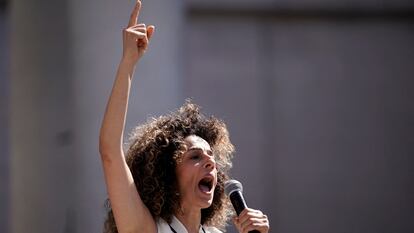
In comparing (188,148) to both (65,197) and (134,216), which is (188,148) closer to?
(134,216)

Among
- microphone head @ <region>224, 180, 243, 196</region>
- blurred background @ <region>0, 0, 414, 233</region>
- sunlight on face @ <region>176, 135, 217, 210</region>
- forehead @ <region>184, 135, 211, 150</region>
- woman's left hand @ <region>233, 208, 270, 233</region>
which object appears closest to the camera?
woman's left hand @ <region>233, 208, 270, 233</region>

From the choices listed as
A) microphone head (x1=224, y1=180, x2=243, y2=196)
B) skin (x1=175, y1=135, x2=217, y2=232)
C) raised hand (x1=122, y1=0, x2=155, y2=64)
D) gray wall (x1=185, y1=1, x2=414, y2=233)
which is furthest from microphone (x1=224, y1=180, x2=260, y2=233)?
gray wall (x1=185, y1=1, x2=414, y2=233)

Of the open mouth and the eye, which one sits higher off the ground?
the eye

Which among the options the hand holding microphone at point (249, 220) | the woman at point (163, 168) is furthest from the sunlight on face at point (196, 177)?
the hand holding microphone at point (249, 220)

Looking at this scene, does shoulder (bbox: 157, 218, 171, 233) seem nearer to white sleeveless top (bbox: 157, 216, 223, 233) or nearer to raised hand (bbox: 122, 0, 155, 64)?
white sleeveless top (bbox: 157, 216, 223, 233)

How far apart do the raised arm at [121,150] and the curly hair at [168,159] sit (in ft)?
0.63

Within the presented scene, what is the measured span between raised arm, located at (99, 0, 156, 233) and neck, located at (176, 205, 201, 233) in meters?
0.21

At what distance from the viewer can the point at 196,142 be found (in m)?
3.41

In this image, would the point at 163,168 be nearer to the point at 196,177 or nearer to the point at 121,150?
the point at 196,177

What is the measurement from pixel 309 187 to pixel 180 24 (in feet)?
5.67

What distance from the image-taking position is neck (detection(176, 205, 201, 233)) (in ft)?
10.8

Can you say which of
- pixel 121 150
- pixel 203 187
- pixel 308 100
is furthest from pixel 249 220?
pixel 308 100

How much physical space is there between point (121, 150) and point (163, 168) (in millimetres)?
392

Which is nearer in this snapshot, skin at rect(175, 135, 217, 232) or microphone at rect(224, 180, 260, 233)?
microphone at rect(224, 180, 260, 233)
